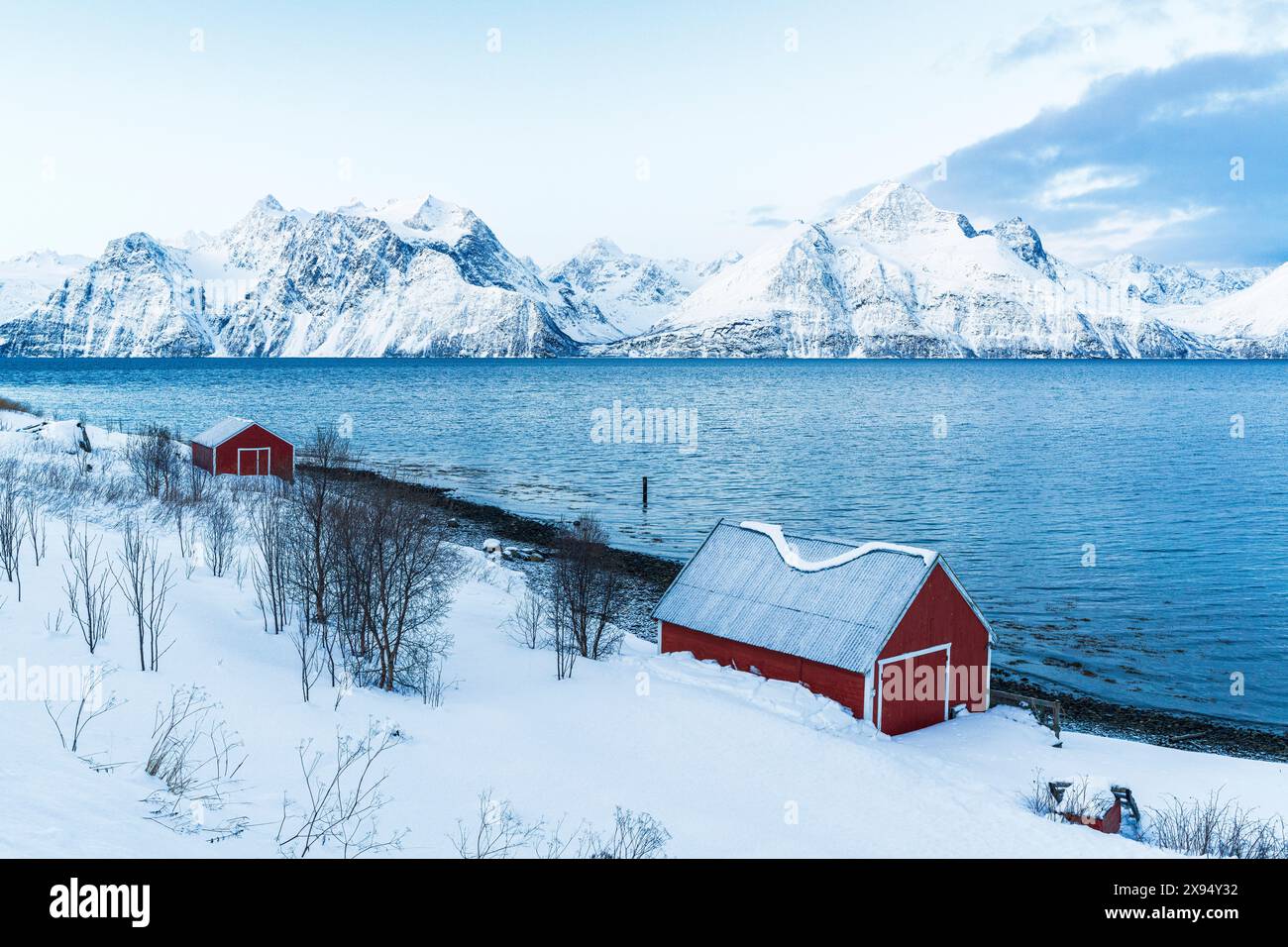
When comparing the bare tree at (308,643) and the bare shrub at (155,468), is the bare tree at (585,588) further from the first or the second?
the bare shrub at (155,468)

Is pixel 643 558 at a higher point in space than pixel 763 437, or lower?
lower

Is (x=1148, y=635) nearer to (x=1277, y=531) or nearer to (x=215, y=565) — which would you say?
(x=1277, y=531)

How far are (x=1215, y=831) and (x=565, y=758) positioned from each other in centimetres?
1413

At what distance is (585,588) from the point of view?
1113 inches

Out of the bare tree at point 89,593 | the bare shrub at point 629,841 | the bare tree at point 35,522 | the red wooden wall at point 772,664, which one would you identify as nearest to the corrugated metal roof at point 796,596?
the red wooden wall at point 772,664

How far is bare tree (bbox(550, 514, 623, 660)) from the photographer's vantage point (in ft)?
92.5

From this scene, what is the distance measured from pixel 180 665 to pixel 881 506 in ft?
162

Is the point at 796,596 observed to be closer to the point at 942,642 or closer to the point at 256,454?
the point at 942,642

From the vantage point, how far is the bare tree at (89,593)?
17.1m

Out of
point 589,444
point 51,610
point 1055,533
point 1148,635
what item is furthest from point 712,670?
point 589,444
